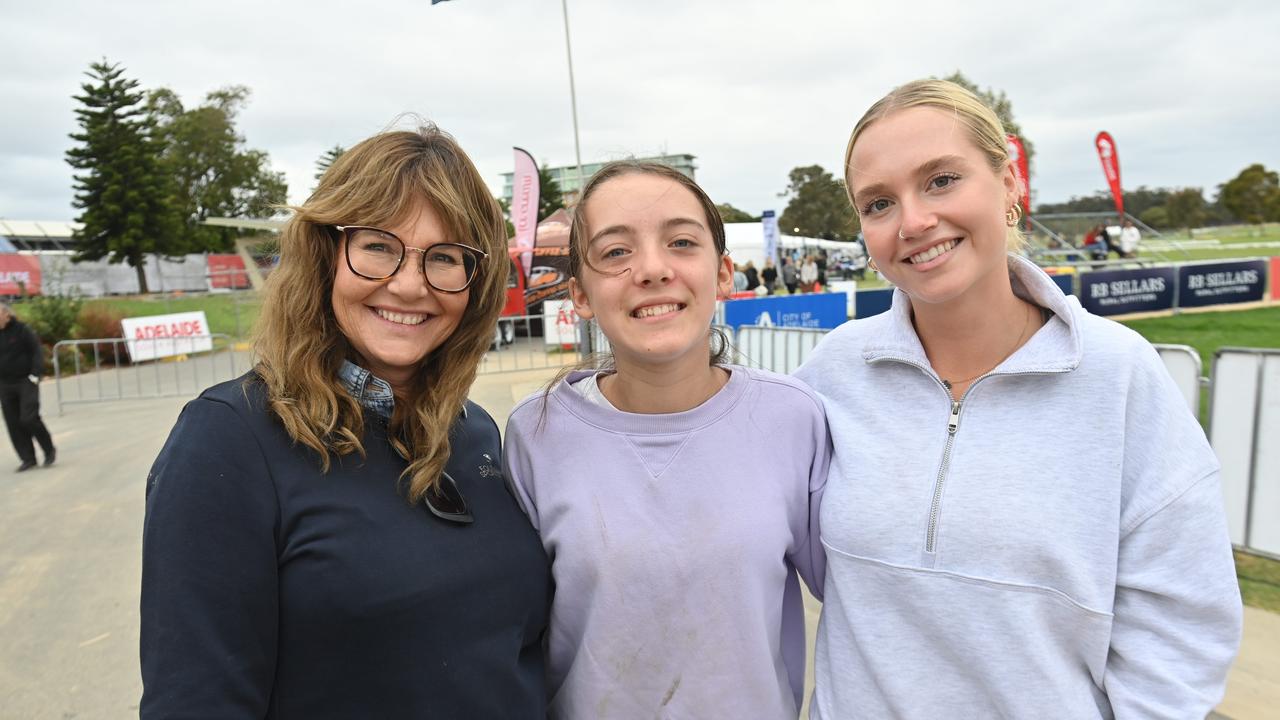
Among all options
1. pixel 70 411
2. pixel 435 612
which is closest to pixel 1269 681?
pixel 435 612

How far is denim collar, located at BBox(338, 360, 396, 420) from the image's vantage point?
5.18 ft

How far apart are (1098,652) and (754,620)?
65cm

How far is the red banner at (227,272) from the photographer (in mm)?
43812

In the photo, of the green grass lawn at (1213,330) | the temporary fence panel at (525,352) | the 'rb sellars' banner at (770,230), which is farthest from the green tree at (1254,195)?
the temporary fence panel at (525,352)

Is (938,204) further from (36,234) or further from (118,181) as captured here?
(36,234)

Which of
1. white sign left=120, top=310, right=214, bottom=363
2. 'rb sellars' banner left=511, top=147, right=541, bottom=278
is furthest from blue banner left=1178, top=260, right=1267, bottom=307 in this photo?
white sign left=120, top=310, right=214, bottom=363

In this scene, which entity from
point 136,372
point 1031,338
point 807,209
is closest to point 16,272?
point 136,372

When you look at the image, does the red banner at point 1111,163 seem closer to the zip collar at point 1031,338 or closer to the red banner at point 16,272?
the zip collar at point 1031,338

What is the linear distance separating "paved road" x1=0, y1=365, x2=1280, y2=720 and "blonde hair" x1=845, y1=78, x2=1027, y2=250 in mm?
2617

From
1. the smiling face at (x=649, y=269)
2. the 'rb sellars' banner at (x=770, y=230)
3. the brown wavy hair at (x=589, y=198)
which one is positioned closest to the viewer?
the smiling face at (x=649, y=269)

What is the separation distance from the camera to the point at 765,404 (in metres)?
1.79

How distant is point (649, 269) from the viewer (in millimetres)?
1677

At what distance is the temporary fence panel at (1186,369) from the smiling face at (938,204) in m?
3.40

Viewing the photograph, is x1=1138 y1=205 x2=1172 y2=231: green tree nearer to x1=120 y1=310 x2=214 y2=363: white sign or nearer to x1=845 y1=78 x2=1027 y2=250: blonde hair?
x1=120 y1=310 x2=214 y2=363: white sign
